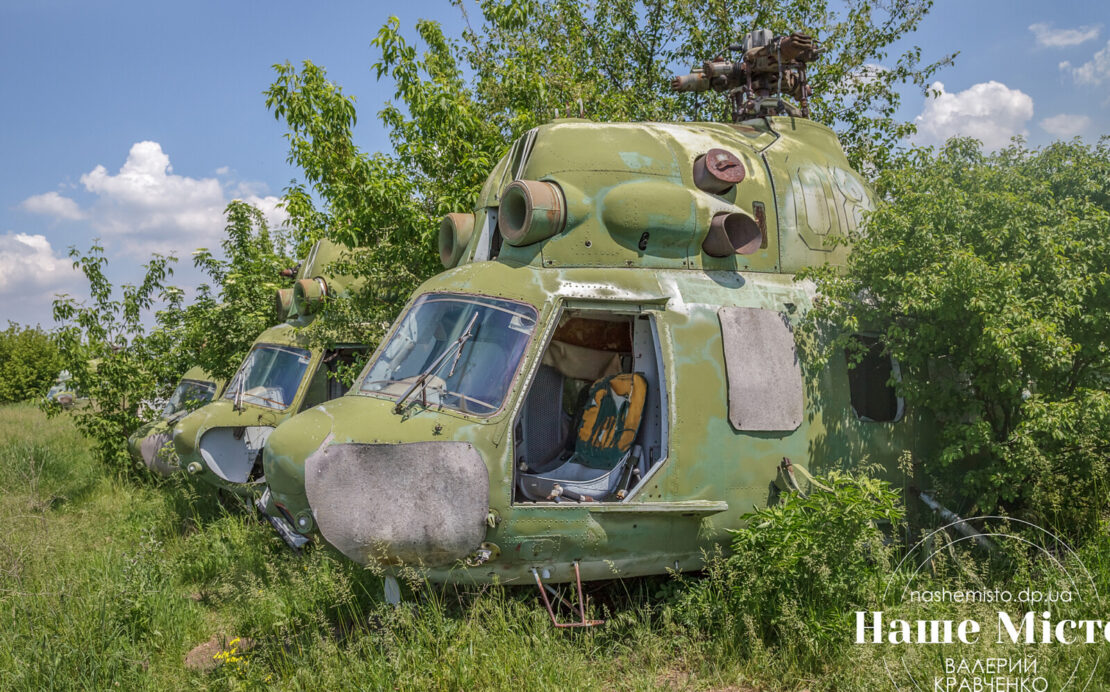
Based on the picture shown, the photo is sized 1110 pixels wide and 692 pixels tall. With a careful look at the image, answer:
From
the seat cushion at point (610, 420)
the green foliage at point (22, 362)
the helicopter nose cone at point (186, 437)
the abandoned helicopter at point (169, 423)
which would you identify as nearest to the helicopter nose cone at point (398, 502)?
the seat cushion at point (610, 420)

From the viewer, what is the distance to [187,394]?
11.0m

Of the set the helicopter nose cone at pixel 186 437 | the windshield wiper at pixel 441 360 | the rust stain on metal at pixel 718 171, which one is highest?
the rust stain on metal at pixel 718 171

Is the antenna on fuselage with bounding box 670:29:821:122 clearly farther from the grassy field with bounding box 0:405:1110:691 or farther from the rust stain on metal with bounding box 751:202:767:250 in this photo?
the grassy field with bounding box 0:405:1110:691

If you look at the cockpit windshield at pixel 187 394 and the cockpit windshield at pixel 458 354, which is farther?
the cockpit windshield at pixel 187 394

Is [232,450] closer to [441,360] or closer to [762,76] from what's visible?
[441,360]

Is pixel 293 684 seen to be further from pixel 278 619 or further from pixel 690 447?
pixel 690 447

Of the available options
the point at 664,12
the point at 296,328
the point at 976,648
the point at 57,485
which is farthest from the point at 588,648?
the point at 664,12

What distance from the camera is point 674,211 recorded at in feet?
16.2

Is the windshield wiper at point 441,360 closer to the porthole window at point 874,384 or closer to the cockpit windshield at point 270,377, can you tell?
the porthole window at point 874,384

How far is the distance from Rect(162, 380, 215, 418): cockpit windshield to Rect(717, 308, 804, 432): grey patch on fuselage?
8.03 m

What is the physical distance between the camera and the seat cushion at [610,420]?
4.96m

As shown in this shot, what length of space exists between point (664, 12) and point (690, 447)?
996cm

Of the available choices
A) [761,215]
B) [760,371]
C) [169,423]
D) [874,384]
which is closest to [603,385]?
[760,371]

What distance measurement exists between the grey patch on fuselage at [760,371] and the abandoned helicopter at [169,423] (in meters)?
5.88
